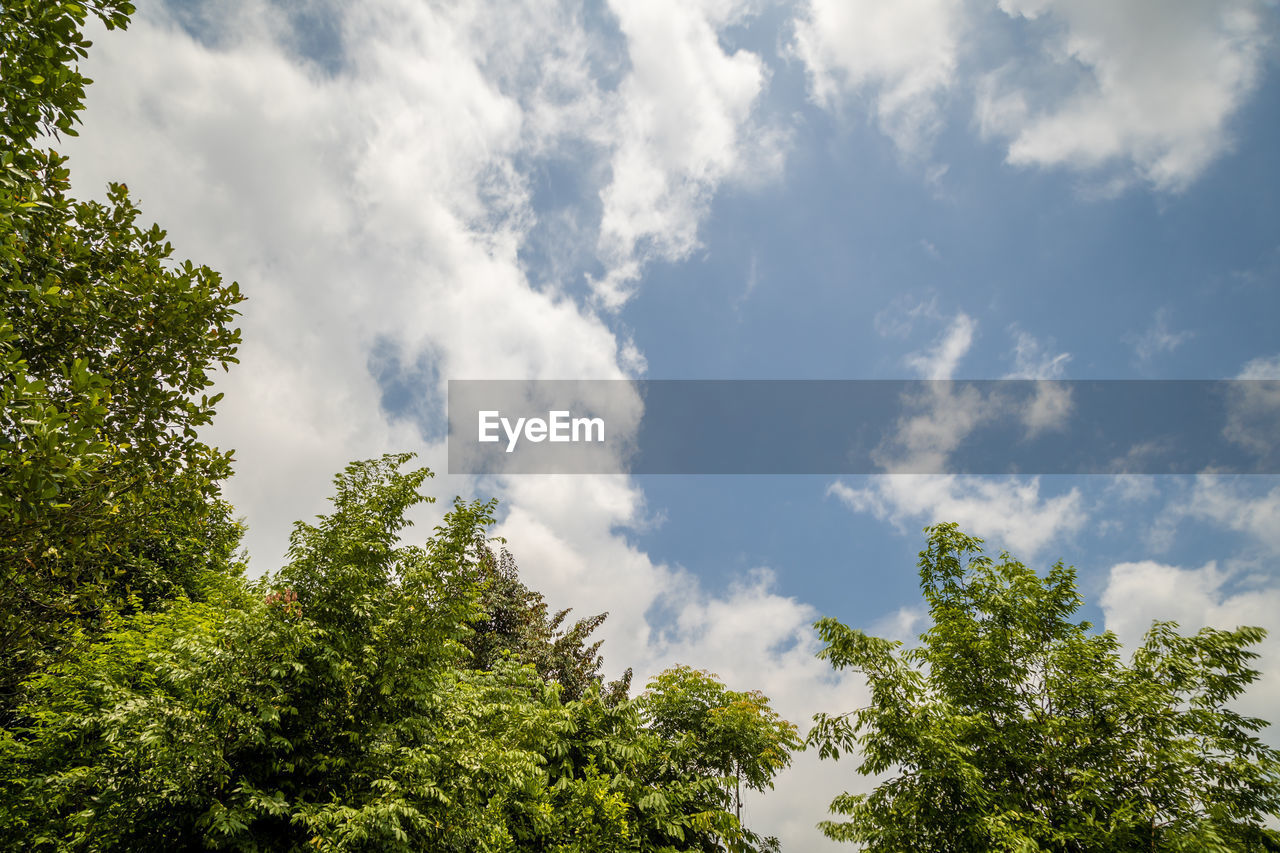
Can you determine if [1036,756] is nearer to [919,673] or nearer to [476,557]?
[919,673]

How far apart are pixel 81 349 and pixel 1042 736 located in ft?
49.1

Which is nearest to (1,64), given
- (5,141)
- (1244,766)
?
(5,141)

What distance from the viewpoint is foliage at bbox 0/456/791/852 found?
7.12 meters

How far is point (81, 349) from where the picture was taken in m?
7.04

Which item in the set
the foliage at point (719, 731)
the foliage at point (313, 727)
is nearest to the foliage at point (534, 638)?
the foliage at point (719, 731)

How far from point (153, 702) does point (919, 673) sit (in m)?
11.6

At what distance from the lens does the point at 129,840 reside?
7320mm

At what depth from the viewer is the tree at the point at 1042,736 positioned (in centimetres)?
817

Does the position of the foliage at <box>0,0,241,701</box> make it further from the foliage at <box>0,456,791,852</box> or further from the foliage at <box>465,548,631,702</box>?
the foliage at <box>465,548,631,702</box>

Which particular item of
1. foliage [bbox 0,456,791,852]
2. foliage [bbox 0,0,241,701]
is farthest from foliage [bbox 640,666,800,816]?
foliage [bbox 0,0,241,701]

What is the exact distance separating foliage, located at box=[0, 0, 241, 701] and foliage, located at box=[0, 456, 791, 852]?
5.66 feet

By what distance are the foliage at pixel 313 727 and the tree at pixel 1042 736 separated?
6239 millimetres

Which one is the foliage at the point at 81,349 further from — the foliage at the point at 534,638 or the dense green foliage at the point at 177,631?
the foliage at the point at 534,638

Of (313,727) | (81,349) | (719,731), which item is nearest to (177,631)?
(313,727)
